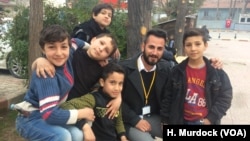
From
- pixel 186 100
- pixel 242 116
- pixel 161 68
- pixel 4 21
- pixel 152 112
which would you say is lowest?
pixel 242 116

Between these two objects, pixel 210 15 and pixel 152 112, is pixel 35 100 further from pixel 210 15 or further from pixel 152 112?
pixel 210 15

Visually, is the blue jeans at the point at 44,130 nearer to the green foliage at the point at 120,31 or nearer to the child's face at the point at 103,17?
the child's face at the point at 103,17

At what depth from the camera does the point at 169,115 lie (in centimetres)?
306

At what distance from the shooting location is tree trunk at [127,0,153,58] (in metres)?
4.28

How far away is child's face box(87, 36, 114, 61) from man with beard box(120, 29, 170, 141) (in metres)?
0.47

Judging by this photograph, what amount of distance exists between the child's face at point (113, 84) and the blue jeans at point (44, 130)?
49 cm

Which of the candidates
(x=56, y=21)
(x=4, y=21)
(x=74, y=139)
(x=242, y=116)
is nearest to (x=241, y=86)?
(x=242, y=116)

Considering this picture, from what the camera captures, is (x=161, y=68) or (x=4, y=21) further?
(x=4, y=21)

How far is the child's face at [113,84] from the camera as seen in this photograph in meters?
2.77

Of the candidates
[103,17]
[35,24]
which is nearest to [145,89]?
[103,17]

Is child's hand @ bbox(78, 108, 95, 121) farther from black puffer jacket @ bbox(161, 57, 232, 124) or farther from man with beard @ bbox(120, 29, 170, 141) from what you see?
black puffer jacket @ bbox(161, 57, 232, 124)

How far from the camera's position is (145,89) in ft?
10.5

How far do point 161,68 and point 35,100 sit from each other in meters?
1.46

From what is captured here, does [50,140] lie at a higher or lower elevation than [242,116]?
higher
